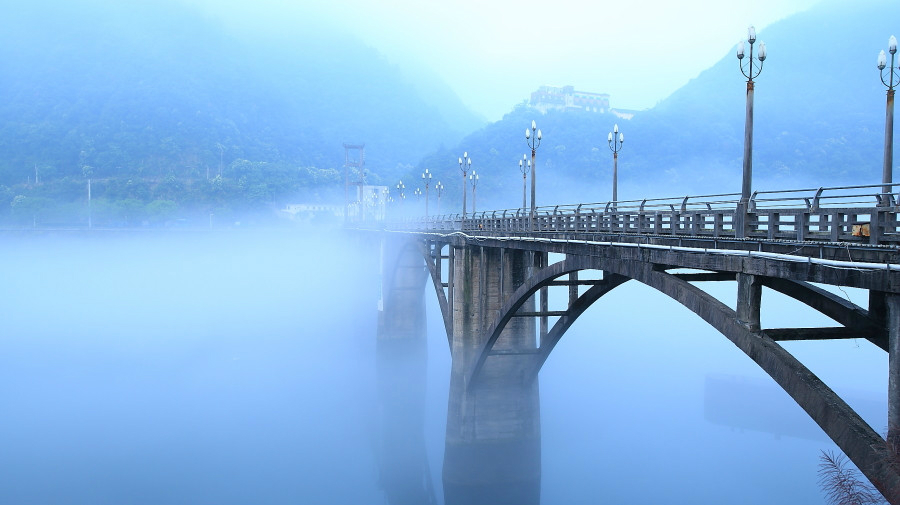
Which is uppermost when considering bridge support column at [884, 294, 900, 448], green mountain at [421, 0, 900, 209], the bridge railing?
green mountain at [421, 0, 900, 209]

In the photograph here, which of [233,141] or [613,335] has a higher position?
[233,141]

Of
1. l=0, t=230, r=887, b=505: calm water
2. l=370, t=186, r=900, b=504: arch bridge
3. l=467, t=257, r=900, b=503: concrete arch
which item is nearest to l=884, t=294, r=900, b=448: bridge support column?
l=370, t=186, r=900, b=504: arch bridge

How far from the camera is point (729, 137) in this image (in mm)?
146125

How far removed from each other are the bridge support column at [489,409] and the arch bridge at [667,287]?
1.6 inches

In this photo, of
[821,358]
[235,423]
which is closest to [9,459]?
[235,423]

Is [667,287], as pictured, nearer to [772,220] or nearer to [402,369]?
[772,220]

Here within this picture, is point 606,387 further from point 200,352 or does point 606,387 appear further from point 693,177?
point 693,177

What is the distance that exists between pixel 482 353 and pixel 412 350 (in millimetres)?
30372

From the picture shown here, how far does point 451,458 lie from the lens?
25594 mm

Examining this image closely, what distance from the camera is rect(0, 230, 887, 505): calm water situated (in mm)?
32688

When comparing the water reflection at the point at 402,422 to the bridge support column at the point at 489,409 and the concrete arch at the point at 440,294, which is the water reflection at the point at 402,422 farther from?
the concrete arch at the point at 440,294

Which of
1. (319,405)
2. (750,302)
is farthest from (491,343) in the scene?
(319,405)

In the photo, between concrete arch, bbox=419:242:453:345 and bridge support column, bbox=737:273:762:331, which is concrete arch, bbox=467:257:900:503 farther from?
concrete arch, bbox=419:242:453:345

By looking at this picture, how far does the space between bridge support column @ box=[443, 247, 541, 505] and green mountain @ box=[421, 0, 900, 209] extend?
9121 cm
